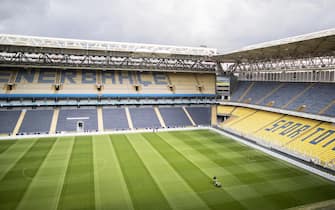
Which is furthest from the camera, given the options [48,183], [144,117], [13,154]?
[144,117]

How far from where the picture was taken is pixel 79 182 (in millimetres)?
13688

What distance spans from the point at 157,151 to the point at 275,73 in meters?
20.5

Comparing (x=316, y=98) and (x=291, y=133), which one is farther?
(x=316, y=98)

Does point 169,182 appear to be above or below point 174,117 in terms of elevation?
below

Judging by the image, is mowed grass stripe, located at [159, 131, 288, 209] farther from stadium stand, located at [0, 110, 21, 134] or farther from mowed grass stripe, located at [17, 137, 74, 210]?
stadium stand, located at [0, 110, 21, 134]

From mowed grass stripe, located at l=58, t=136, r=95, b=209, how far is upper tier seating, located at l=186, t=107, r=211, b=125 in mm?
15356

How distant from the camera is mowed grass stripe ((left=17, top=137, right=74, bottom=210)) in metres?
11.4

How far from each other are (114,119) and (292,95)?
20476 mm

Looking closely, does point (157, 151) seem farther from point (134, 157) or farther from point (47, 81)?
point (47, 81)

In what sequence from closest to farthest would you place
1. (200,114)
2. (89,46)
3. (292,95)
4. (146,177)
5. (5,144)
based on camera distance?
(146,177)
(5,144)
(89,46)
(292,95)
(200,114)

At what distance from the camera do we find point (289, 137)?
2145 centimetres

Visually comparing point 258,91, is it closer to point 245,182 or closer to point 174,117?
point 174,117

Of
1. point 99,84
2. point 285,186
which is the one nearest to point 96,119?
point 99,84

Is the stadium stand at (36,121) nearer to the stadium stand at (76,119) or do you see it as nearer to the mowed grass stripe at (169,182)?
the stadium stand at (76,119)
